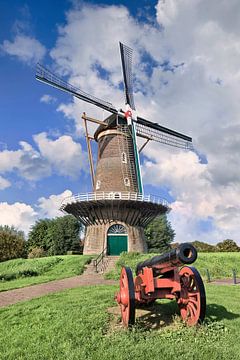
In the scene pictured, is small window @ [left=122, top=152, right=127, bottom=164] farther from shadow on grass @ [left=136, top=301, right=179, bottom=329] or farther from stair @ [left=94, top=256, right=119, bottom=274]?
shadow on grass @ [left=136, top=301, right=179, bottom=329]

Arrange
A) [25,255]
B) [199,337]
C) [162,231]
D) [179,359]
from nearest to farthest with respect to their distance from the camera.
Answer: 1. [179,359]
2. [199,337]
3. [25,255]
4. [162,231]

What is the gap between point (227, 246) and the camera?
129 ft

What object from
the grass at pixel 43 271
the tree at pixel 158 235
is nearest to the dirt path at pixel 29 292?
the grass at pixel 43 271

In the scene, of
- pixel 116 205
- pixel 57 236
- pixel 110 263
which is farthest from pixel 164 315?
pixel 57 236

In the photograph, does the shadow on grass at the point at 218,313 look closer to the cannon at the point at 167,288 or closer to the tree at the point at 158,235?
the cannon at the point at 167,288

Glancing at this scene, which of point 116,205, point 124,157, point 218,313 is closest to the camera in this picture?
point 218,313

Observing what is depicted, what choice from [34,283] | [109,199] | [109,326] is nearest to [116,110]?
[109,199]

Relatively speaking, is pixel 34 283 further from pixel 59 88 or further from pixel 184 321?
pixel 59 88

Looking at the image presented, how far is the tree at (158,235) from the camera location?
154ft

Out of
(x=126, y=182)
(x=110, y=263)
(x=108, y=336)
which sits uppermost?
(x=126, y=182)

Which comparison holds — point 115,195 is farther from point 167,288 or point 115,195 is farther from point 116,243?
point 167,288

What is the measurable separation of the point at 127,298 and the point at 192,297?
134 cm

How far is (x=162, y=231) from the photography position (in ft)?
157

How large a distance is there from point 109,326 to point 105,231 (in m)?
20.5
